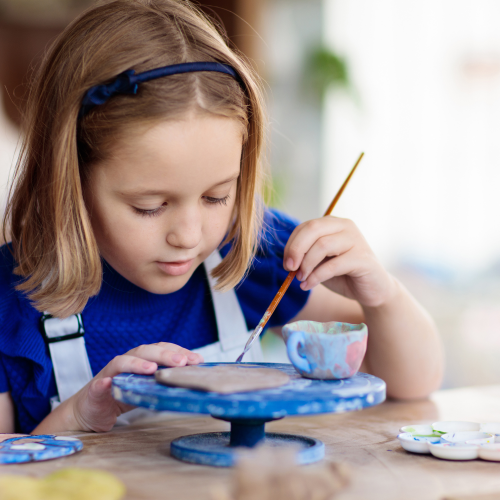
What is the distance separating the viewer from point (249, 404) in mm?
516

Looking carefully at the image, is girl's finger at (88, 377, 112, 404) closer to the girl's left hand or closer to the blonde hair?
the blonde hair

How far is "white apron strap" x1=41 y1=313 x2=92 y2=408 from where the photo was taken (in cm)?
93

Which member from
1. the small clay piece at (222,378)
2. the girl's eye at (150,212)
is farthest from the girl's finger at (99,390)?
the girl's eye at (150,212)

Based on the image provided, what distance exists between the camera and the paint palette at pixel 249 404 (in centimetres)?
52

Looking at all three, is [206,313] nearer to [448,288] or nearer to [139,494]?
[139,494]

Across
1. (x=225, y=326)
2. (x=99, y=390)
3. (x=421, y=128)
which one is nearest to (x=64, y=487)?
(x=99, y=390)

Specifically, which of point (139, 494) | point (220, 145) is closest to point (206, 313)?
point (220, 145)

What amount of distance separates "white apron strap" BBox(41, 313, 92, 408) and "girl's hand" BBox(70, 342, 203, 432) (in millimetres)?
123

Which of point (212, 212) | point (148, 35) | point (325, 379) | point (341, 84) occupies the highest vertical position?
point (341, 84)

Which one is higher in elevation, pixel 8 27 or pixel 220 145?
pixel 8 27

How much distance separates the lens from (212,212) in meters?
0.84

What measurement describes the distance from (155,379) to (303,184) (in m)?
2.88

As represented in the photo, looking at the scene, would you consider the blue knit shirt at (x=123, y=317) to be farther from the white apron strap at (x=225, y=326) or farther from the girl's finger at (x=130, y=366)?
the girl's finger at (x=130, y=366)

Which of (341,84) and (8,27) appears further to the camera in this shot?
(8,27)
